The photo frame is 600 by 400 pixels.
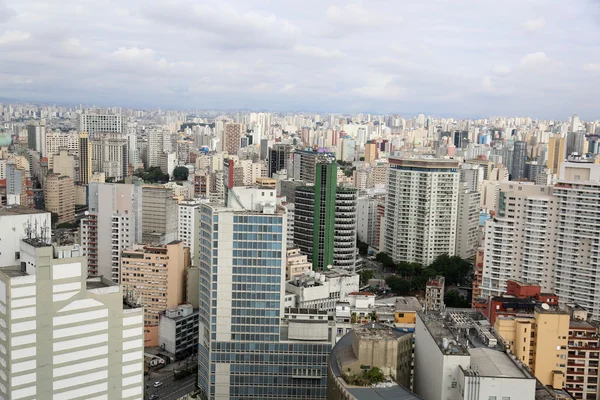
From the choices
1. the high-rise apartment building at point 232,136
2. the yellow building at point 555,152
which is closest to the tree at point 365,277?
the yellow building at point 555,152

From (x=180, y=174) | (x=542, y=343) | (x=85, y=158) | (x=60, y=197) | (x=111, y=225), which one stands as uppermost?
(x=85, y=158)

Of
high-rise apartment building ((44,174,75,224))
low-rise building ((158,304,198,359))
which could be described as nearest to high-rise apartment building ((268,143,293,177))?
high-rise apartment building ((44,174,75,224))

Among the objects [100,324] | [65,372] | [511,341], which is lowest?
[511,341]

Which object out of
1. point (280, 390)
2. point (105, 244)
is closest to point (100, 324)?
point (280, 390)

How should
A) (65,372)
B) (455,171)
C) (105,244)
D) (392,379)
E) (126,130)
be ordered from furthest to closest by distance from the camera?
1. (126,130)
2. (455,171)
3. (105,244)
4. (392,379)
5. (65,372)

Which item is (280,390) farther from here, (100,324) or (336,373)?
(100,324)

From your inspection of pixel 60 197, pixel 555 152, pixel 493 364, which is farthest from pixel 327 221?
pixel 555 152

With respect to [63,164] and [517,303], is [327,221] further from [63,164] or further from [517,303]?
[63,164]
